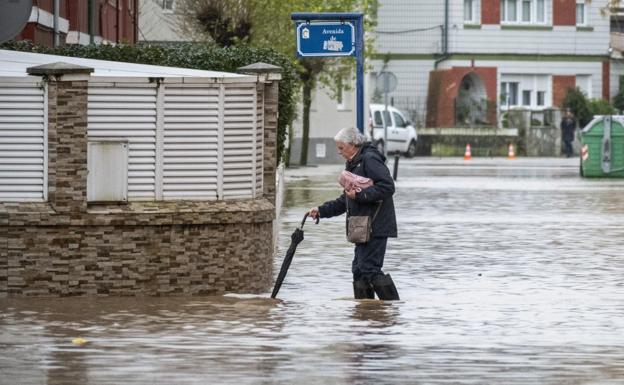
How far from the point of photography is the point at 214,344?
12328mm

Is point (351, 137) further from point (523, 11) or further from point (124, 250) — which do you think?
point (523, 11)

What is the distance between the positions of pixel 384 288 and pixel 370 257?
27 cm

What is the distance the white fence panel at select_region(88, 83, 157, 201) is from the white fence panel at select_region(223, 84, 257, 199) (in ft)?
2.13

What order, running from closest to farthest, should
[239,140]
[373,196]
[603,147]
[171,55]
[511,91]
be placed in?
[373,196] < [239,140] < [171,55] < [603,147] < [511,91]

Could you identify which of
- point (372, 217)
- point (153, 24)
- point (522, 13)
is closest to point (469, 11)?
point (522, 13)

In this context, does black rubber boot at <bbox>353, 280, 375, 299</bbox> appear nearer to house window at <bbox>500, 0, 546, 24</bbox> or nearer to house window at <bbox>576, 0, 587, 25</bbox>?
house window at <bbox>500, 0, 546, 24</bbox>

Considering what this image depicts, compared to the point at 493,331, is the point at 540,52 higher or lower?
higher

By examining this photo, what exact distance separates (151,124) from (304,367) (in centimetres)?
512

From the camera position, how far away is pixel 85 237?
15.6 m

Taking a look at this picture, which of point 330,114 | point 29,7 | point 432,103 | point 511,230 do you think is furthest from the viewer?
point 432,103

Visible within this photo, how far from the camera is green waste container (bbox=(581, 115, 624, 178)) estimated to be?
4497 centimetres

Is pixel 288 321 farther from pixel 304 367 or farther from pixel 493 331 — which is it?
pixel 304 367

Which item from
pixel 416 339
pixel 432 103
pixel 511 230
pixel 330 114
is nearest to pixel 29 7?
pixel 416 339

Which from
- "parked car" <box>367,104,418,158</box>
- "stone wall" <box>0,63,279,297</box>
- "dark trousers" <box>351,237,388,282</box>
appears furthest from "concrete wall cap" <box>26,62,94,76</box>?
"parked car" <box>367,104,418,158</box>
